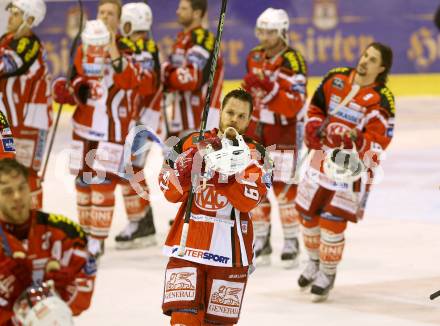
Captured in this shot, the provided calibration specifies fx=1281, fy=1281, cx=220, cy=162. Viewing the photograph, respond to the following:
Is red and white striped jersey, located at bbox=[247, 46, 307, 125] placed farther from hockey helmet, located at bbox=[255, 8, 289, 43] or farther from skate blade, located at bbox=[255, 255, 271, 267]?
skate blade, located at bbox=[255, 255, 271, 267]

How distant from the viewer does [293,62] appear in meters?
8.30

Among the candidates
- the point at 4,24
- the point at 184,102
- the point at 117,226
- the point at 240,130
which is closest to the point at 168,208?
the point at 117,226

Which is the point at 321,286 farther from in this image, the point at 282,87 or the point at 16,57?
the point at 16,57

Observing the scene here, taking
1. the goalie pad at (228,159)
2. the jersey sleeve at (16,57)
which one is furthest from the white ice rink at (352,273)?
the goalie pad at (228,159)

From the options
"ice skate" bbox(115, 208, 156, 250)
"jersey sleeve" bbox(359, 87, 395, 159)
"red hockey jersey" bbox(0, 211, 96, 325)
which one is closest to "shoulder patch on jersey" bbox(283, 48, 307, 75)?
"jersey sleeve" bbox(359, 87, 395, 159)

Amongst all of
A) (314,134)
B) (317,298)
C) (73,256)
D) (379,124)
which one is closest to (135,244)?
(317,298)

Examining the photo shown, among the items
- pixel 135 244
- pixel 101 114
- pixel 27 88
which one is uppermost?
pixel 27 88

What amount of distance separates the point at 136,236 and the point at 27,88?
1431mm

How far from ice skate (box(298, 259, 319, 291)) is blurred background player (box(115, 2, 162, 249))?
1867mm

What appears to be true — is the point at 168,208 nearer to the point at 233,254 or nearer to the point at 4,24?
the point at 4,24

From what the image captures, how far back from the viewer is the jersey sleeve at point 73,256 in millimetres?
4320

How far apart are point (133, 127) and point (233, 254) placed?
3545 mm

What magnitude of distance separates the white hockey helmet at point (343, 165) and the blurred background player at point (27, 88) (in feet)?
7.00

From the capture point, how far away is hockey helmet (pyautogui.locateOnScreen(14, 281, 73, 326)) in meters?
4.10
